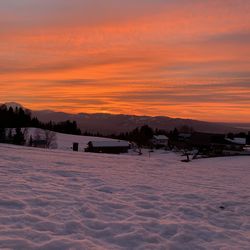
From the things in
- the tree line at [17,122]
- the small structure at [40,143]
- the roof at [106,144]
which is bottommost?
the small structure at [40,143]

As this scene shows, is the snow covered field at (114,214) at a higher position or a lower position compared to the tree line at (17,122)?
lower

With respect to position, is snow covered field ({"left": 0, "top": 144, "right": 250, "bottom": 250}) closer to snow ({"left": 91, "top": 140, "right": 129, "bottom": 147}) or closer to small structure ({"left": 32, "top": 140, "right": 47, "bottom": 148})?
snow ({"left": 91, "top": 140, "right": 129, "bottom": 147})

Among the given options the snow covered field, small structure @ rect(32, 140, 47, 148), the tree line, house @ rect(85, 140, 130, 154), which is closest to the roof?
house @ rect(85, 140, 130, 154)

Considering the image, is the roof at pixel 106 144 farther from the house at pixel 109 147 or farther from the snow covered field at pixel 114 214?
the snow covered field at pixel 114 214

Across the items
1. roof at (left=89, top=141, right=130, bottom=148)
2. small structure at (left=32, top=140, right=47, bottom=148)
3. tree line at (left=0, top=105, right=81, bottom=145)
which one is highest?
tree line at (left=0, top=105, right=81, bottom=145)

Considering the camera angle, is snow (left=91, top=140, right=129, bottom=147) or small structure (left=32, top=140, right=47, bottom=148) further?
small structure (left=32, top=140, right=47, bottom=148)

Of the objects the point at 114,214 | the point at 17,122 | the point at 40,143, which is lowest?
the point at 40,143

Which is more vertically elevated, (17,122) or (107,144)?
(17,122)

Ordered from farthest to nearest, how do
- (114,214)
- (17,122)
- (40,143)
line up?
(17,122) < (40,143) < (114,214)

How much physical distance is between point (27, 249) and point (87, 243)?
1.06m

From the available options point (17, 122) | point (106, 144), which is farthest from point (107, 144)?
point (17, 122)

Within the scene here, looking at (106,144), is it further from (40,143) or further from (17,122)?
(17,122)

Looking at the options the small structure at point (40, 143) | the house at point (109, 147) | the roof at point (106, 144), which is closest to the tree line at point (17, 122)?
the small structure at point (40, 143)

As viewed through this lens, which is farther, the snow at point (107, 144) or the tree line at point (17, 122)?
the tree line at point (17, 122)
